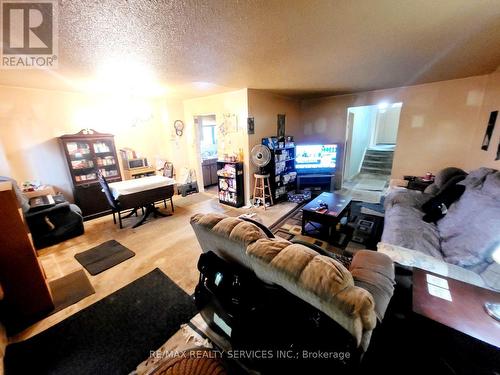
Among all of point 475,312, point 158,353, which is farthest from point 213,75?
point 475,312

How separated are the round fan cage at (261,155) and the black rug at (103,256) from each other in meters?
2.67

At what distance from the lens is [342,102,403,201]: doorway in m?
5.46

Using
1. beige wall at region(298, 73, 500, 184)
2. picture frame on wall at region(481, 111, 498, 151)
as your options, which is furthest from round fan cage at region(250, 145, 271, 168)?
picture frame on wall at region(481, 111, 498, 151)

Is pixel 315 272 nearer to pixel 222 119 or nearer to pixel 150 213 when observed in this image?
pixel 150 213

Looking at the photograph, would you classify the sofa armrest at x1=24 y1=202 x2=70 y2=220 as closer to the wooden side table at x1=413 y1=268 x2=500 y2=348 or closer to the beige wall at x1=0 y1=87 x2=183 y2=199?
the beige wall at x1=0 y1=87 x2=183 y2=199

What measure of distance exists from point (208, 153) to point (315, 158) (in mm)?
3304

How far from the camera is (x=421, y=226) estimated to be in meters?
2.25

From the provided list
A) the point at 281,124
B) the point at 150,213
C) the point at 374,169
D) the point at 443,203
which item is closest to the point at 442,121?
the point at 443,203

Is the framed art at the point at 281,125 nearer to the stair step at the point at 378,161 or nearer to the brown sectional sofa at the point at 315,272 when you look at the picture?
the brown sectional sofa at the point at 315,272

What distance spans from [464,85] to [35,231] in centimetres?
726

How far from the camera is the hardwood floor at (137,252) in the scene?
2119 millimetres

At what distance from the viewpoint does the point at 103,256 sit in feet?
8.75

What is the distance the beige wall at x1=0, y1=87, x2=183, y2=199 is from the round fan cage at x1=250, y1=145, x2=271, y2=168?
7.21 ft

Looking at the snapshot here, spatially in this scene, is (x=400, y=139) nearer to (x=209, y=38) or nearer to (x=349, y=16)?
(x=349, y=16)
